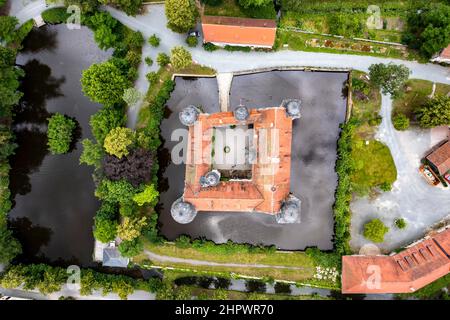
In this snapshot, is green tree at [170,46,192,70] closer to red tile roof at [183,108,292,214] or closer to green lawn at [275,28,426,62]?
red tile roof at [183,108,292,214]

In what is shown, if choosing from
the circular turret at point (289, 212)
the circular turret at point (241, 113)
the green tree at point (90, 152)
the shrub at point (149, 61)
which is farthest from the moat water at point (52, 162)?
the circular turret at point (289, 212)

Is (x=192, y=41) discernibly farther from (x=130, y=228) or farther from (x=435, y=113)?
(x=435, y=113)

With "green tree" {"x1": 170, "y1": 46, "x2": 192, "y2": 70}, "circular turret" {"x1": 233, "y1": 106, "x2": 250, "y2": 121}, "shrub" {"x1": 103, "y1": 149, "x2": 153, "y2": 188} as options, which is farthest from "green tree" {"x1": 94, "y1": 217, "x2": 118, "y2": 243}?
"green tree" {"x1": 170, "y1": 46, "x2": 192, "y2": 70}

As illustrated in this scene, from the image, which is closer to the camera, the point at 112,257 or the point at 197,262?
the point at 112,257

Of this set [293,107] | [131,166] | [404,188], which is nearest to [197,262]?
[131,166]

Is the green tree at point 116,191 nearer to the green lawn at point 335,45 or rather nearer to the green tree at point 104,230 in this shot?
the green tree at point 104,230
